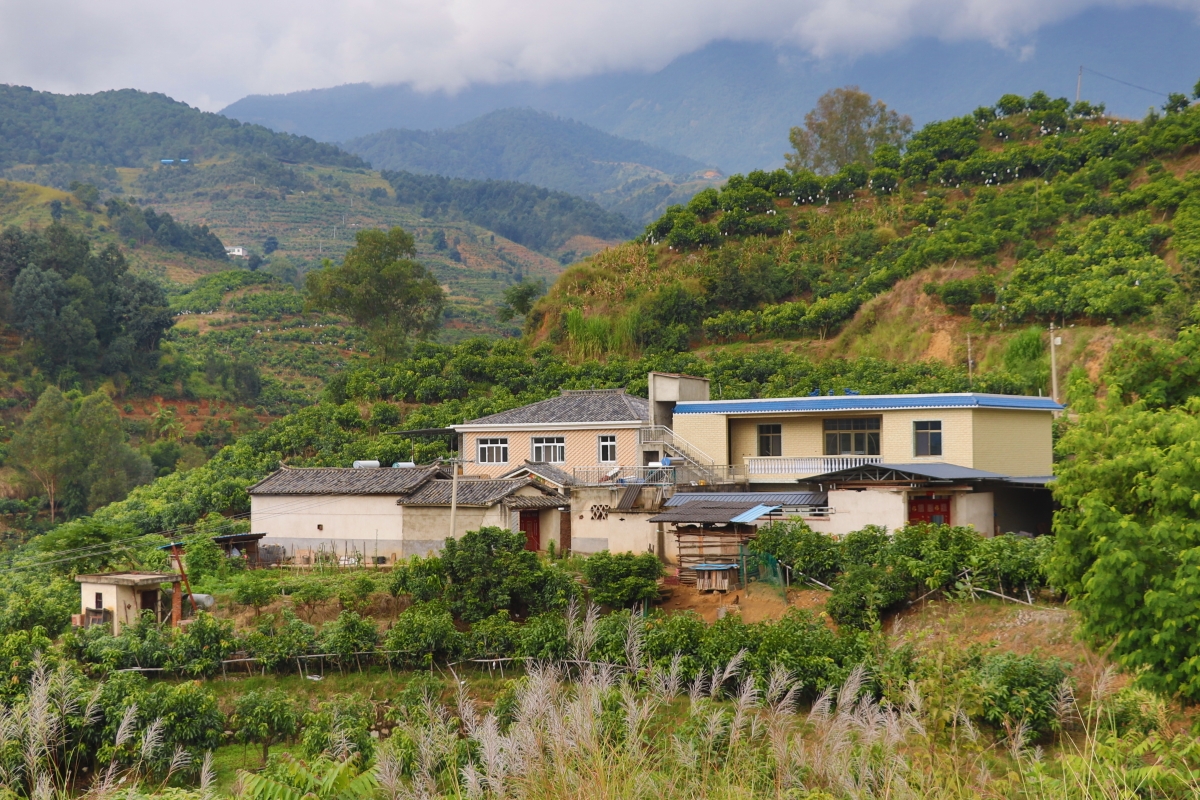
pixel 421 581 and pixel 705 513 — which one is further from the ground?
pixel 705 513

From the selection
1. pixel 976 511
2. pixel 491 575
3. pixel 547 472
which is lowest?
pixel 491 575

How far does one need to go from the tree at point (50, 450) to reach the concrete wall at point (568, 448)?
21351mm

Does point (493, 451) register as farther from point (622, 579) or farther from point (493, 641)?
point (493, 641)

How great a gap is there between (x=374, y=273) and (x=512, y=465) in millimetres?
21872

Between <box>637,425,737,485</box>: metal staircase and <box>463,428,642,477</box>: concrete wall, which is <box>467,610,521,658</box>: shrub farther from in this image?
<box>463,428,642,477</box>: concrete wall

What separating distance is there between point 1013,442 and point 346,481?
1750 cm

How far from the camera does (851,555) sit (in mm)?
19891

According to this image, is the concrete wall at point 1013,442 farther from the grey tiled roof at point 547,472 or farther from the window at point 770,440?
the grey tiled roof at point 547,472

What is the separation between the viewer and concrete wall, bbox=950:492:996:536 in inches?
886

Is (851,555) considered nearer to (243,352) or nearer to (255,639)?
(255,639)

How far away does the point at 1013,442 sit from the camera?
2612 cm

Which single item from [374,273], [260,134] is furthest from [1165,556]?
[260,134]

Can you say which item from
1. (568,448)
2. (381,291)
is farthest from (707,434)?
(381,291)

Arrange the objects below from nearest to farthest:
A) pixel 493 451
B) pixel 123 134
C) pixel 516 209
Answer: pixel 493 451 → pixel 516 209 → pixel 123 134
